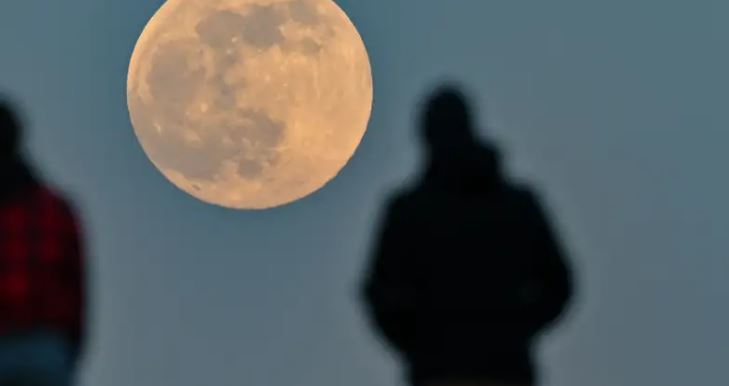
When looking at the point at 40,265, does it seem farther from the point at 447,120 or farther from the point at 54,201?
the point at 447,120

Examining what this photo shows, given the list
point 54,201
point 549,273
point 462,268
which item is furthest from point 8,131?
point 549,273

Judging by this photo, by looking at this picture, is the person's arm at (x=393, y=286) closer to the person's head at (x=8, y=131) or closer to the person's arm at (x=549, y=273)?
the person's arm at (x=549, y=273)

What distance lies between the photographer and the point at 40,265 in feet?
23.3

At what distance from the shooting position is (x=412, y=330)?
677 centimetres

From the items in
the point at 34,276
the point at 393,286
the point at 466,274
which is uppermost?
the point at 466,274

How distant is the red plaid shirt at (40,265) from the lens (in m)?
7.02

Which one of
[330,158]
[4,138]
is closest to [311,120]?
[330,158]

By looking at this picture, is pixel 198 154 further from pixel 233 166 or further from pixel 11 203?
pixel 11 203

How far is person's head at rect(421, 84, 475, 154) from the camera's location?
6.84 meters

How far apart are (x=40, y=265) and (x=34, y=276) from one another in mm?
53

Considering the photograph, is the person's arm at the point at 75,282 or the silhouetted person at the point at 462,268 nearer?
the silhouetted person at the point at 462,268

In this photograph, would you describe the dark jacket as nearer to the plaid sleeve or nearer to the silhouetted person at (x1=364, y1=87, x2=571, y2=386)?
the silhouetted person at (x1=364, y1=87, x2=571, y2=386)

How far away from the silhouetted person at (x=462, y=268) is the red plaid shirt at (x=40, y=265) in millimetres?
1240

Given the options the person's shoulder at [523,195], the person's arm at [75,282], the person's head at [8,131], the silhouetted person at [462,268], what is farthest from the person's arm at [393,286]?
the person's head at [8,131]
